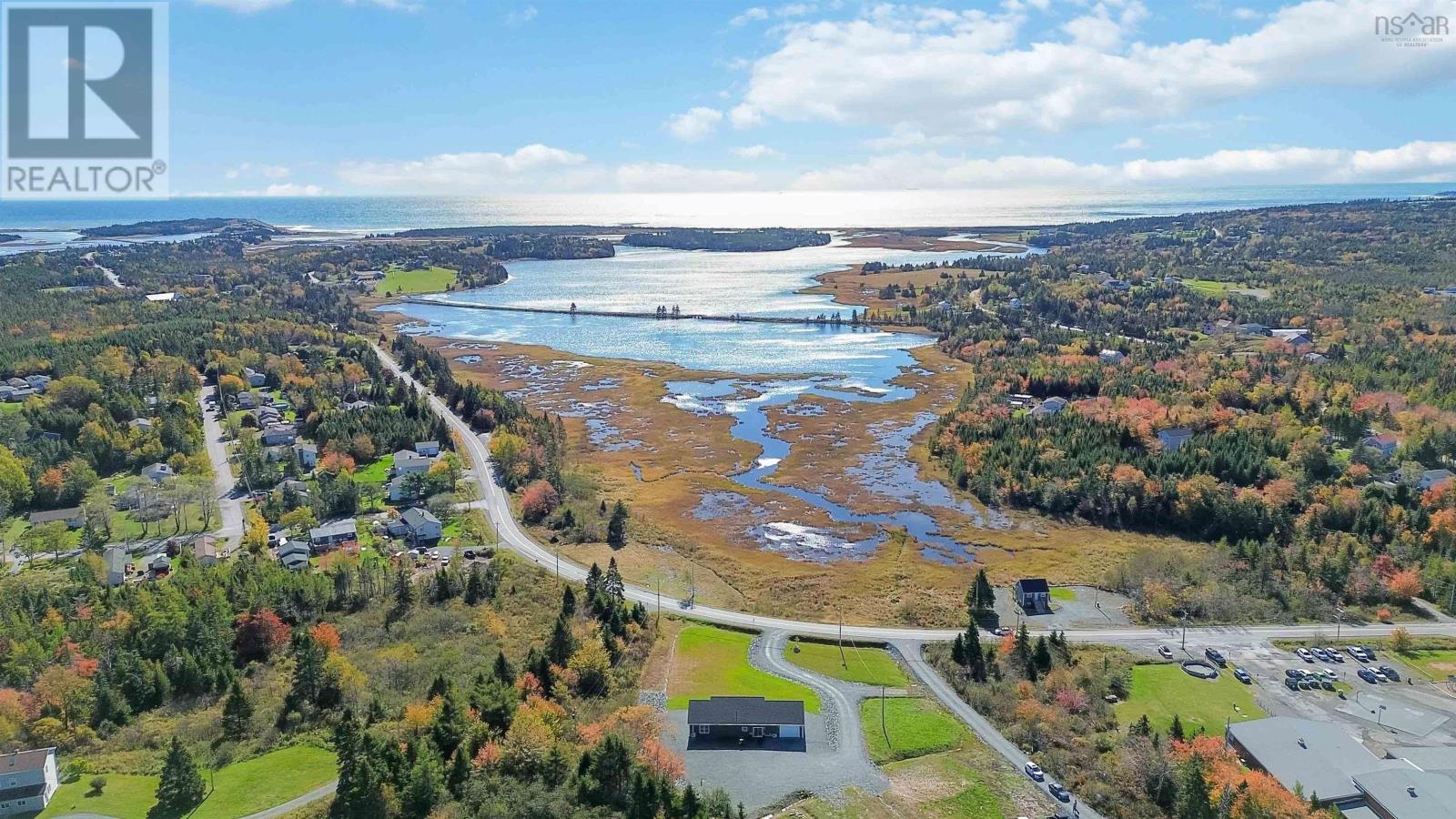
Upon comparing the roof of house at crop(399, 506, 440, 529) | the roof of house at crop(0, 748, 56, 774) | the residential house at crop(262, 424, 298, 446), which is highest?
A: the residential house at crop(262, 424, 298, 446)

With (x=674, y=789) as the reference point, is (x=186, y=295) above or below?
above

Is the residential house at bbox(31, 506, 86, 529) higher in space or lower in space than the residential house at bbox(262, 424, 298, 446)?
lower

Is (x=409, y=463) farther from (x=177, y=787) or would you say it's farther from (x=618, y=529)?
(x=177, y=787)

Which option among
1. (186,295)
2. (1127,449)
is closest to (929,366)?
(1127,449)

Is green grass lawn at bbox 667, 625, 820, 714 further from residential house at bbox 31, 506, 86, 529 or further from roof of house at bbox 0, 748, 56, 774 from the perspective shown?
residential house at bbox 31, 506, 86, 529

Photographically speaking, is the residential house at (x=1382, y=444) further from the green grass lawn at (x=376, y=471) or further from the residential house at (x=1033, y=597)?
the green grass lawn at (x=376, y=471)

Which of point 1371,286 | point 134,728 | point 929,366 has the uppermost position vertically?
point 1371,286

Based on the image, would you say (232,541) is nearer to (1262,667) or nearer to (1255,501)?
(1262,667)

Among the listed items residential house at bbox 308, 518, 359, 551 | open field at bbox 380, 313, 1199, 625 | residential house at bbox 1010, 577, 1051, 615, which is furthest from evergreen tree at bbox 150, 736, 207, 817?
residential house at bbox 1010, 577, 1051, 615
